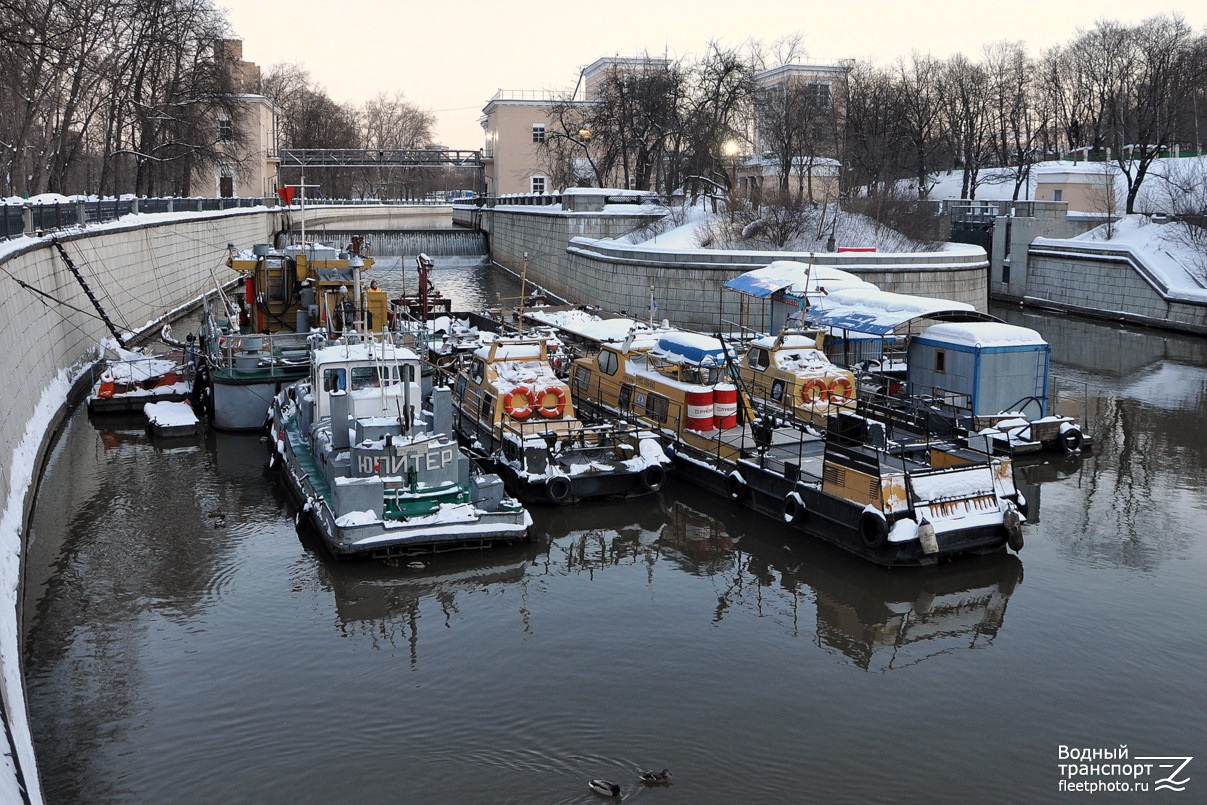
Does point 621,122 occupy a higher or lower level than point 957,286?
higher

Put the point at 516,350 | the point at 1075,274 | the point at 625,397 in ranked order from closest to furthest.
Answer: the point at 516,350 → the point at 625,397 → the point at 1075,274

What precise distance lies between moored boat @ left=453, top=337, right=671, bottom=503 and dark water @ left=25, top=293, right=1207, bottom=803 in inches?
26.0

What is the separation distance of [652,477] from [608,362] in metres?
5.35

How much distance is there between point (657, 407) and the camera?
23906 millimetres

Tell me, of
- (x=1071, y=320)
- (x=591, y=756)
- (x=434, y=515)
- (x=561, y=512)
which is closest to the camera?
(x=591, y=756)

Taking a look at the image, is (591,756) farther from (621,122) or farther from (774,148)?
(774,148)

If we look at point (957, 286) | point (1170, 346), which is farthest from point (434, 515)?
point (1170, 346)

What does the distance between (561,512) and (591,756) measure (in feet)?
29.8

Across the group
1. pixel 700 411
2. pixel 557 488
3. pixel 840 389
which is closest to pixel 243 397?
pixel 557 488

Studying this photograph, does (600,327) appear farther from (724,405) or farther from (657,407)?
(724,405)

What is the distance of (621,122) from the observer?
223 feet

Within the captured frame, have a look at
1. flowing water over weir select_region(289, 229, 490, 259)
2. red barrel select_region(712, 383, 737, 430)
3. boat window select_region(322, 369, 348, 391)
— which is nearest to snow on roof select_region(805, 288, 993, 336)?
Answer: red barrel select_region(712, 383, 737, 430)

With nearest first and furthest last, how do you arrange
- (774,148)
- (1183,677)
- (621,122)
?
(1183,677), (621,122), (774,148)

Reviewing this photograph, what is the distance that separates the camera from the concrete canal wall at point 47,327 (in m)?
12.5
